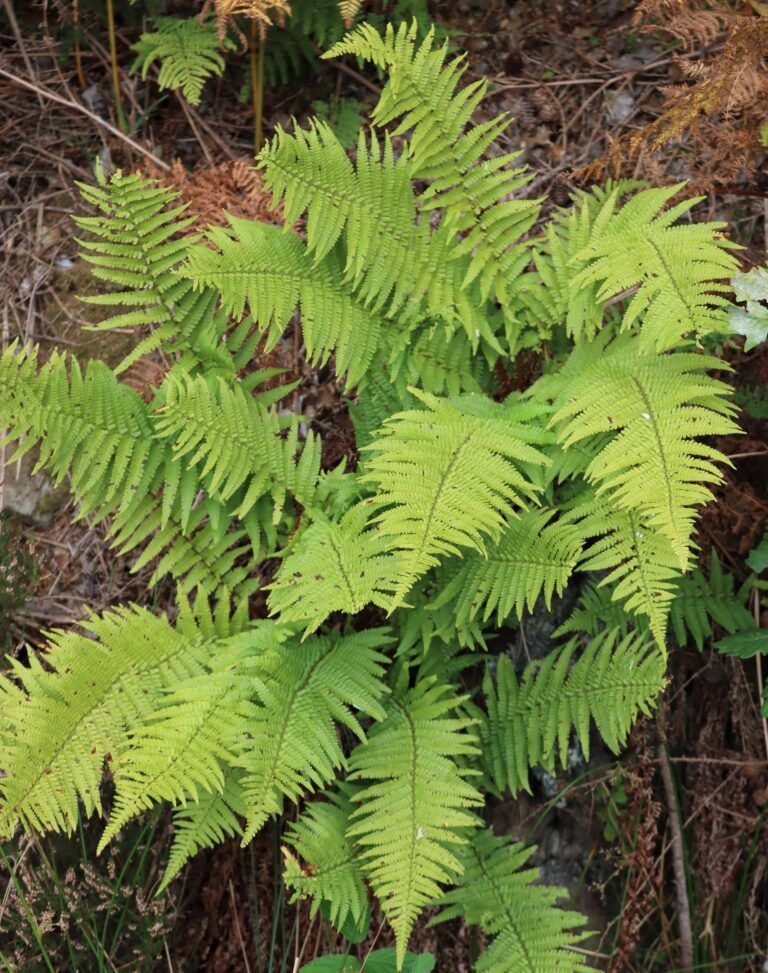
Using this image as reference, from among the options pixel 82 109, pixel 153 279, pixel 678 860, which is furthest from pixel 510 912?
pixel 82 109

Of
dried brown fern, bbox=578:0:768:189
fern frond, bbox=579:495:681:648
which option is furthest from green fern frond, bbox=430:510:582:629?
dried brown fern, bbox=578:0:768:189

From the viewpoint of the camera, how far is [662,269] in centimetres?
238

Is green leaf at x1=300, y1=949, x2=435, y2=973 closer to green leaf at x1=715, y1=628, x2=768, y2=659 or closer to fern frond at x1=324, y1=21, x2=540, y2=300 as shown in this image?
green leaf at x1=715, y1=628, x2=768, y2=659

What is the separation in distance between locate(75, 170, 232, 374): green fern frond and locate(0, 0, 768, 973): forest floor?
393 millimetres

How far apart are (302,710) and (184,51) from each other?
2546mm

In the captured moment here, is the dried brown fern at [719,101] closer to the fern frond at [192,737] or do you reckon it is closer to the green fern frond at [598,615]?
the green fern frond at [598,615]

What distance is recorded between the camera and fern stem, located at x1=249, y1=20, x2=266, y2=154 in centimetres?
335

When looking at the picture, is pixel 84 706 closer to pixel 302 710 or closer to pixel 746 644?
pixel 302 710

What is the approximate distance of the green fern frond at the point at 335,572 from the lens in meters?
2.32

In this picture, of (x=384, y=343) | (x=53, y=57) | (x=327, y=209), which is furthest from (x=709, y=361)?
(x=53, y=57)

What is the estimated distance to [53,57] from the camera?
3842 mm

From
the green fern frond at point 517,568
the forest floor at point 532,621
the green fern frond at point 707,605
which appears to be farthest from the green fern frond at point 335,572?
the green fern frond at point 707,605

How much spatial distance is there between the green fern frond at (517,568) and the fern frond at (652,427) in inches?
7.8

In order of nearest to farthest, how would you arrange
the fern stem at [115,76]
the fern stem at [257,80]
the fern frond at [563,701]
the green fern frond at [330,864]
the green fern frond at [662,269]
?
the green fern frond at [662,269] → the green fern frond at [330,864] → the fern frond at [563,701] → the fern stem at [257,80] → the fern stem at [115,76]
